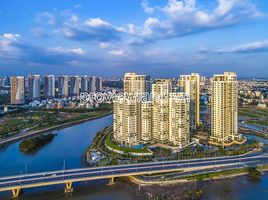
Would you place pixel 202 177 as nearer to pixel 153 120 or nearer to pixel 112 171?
pixel 112 171

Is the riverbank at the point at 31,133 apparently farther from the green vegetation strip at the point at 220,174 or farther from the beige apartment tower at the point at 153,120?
the green vegetation strip at the point at 220,174

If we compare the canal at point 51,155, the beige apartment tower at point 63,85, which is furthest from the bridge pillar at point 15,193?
the beige apartment tower at point 63,85

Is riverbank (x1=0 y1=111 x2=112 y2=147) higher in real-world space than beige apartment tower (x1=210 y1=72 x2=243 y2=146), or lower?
lower

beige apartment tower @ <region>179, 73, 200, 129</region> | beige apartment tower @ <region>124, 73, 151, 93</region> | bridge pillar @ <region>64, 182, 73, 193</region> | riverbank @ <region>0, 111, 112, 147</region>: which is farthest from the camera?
beige apartment tower @ <region>124, 73, 151, 93</region>

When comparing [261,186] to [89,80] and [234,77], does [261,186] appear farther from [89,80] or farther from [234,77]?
[89,80]

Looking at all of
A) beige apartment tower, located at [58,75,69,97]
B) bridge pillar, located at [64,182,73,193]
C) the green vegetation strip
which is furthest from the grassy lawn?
beige apartment tower, located at [58,75,69,97]

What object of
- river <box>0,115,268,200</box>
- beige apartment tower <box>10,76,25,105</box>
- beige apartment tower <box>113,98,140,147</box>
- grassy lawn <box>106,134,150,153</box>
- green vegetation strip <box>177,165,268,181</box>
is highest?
beige apartment tower <box>10,76,25,105</box>

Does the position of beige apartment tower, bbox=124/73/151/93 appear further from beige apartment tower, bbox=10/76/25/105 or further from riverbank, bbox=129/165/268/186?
beige apartment tower, bbox=10/76/25/105
